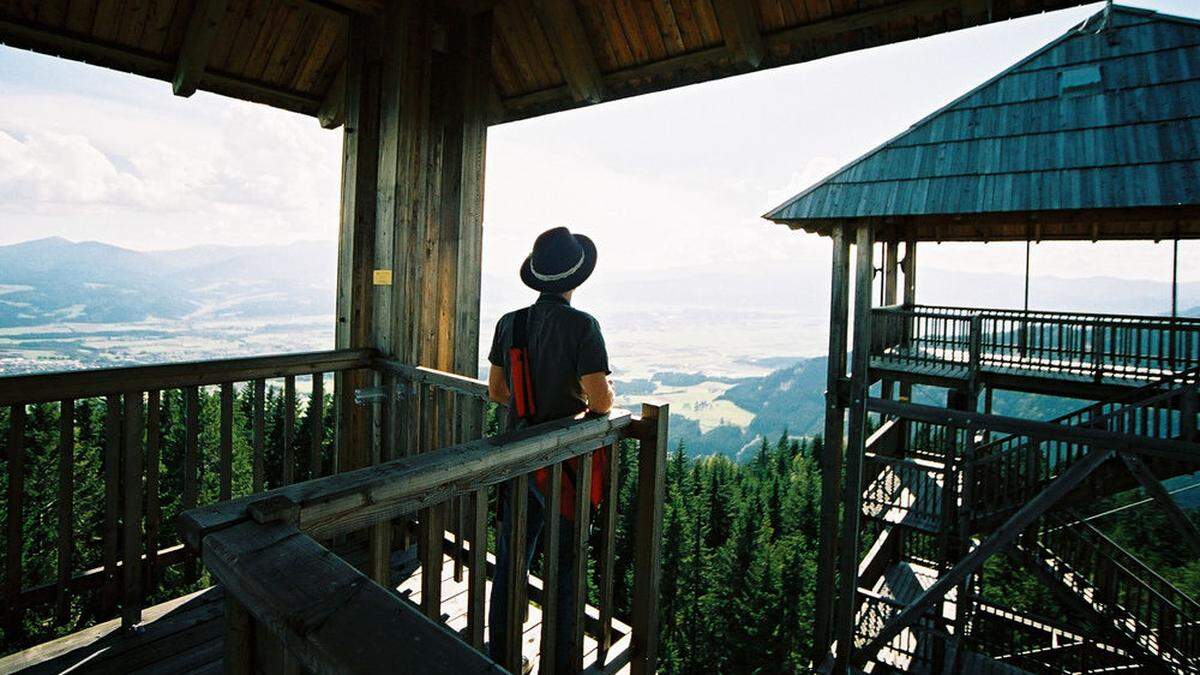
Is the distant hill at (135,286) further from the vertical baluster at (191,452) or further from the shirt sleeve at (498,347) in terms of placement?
the shirt sleeve at (498,347)

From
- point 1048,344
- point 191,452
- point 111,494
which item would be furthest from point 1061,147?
point 111,494

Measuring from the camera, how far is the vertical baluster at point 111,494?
9.18ft

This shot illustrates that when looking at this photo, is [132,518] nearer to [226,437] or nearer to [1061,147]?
[226,437]

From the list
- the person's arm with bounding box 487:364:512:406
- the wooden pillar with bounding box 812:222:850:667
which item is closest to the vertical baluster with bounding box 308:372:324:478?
the person's arm with bounding box 487:364:512:406

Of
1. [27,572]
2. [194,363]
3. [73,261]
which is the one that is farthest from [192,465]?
[73,261]

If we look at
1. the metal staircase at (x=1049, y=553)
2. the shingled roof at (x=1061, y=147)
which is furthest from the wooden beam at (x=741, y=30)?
the shingled roof at (x=1061, y=147)

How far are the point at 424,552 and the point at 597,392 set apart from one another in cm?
84

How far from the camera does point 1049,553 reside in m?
9.06

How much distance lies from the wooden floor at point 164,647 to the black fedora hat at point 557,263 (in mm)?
1698

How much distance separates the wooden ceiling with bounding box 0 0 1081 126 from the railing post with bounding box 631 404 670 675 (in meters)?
2.73

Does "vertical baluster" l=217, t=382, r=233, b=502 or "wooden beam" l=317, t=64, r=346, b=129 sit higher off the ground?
"wooden beam" l=317, t=64, r=346, b=129

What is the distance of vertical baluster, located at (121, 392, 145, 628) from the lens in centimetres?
284

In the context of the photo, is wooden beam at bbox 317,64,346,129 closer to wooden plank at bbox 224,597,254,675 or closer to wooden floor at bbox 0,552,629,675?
wooden floor at bbox 0,552,629,675

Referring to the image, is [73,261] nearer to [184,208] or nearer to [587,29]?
[184,208]
